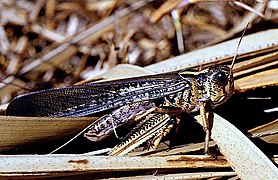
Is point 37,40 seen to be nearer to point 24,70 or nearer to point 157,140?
point 24,70

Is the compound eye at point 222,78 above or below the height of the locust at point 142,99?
above

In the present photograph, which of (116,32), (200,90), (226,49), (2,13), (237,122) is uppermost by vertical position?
(2,13)

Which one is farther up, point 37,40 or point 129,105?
point 37,40

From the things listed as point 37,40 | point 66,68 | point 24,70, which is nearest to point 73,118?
point 24,70

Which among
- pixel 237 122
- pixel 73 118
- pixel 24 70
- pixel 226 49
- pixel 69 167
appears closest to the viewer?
pixel 69 167

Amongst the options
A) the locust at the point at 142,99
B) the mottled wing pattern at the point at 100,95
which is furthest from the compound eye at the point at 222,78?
the mottled wing pattern at the point at 100,95

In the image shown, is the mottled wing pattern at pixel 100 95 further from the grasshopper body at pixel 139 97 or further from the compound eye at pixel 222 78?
the compound eye at pixel 222 78

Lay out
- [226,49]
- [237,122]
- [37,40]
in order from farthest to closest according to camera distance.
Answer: [37,40], [226,49], [237,122]

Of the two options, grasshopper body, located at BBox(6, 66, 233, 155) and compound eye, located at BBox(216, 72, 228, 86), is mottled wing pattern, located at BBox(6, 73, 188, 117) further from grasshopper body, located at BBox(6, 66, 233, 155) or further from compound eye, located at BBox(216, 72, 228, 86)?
compound eye, located at BBox(216, 72, 228, 86)

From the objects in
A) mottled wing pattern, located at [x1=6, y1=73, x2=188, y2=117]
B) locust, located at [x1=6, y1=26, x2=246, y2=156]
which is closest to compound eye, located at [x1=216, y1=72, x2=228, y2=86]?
locust, located at [x1=6, y1=26, x2=246, y2=156]
